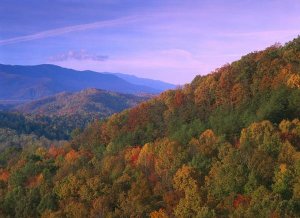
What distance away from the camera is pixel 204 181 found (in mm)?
51500

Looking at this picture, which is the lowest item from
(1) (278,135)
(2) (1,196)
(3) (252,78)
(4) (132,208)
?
(2) (1,196)

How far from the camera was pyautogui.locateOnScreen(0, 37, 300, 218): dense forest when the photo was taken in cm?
4569

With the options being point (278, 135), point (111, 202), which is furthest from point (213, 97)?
point (111, 202)

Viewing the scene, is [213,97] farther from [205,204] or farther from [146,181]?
[205,204]

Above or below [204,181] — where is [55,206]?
below

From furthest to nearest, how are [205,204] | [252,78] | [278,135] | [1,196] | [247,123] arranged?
[252,78] < [1,196] < [247,123] < [278,135] < [205,204]

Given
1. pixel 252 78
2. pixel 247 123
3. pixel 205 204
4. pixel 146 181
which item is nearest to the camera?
pixel 205 204

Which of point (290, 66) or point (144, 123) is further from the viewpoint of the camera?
point (144, 123)

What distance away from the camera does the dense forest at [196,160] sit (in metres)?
45.7

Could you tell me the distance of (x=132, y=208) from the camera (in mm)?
49094

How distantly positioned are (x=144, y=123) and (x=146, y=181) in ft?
111

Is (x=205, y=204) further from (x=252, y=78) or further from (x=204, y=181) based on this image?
(x=252, y=78)

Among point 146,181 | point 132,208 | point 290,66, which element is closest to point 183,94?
point 290,66

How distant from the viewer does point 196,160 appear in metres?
55.1
